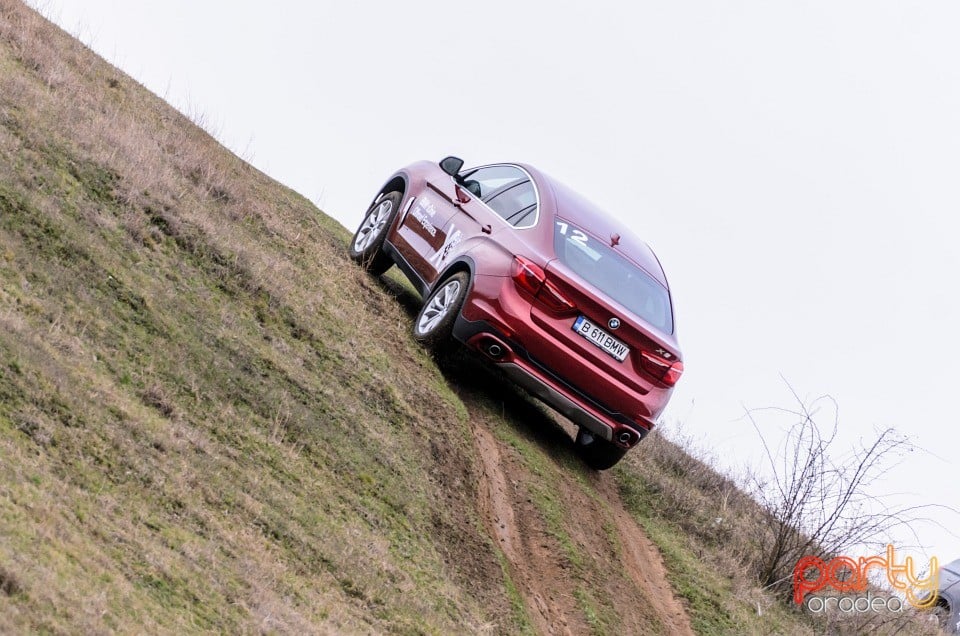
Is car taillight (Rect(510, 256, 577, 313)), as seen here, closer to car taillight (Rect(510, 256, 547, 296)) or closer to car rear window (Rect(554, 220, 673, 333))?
car taillight (Rect(510, 256, 547, 296))

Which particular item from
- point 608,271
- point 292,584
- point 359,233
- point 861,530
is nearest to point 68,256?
point 292,584

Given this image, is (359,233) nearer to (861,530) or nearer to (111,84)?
(111,84)

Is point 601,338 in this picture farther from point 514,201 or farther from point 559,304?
point 514,201

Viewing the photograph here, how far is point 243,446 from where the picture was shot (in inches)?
275

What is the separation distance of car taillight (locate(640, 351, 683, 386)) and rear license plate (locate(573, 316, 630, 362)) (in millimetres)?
180

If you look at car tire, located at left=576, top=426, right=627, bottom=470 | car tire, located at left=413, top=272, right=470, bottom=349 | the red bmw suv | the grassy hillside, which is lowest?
the grassy hillside

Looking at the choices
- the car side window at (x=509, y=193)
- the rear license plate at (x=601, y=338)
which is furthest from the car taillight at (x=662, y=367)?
the car side window at (x=509, y=193)

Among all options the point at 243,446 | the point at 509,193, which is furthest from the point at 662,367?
the point at 243,446

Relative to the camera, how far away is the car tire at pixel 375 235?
12.1 meters

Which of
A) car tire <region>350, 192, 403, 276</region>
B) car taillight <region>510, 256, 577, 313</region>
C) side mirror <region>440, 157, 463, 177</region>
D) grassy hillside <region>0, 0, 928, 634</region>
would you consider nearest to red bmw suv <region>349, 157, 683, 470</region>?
car taillight <region>510, 256, 577, 313</region>

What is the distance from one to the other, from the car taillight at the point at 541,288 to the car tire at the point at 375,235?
2.81 m

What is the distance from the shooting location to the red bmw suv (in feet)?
31.0

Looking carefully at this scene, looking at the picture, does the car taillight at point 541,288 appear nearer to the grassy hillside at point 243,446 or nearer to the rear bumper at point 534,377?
the rear bumper at point 534,377

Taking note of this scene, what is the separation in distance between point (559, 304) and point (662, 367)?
1.01 meters
